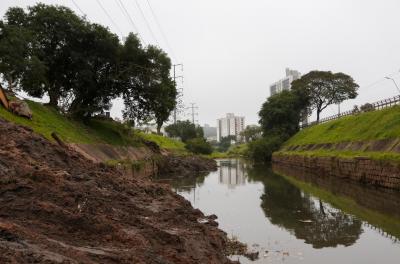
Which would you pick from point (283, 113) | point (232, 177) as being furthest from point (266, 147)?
point (232, 177)

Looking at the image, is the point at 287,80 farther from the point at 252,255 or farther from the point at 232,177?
the point at 252,255

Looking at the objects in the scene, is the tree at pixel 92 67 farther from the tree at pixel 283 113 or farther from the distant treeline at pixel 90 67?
the tree at pixel 283 113

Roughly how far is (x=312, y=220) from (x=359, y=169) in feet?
53.0

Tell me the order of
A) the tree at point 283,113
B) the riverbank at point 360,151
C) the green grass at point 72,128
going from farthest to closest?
the tree at point 283,113, the riverbank at point 360,151, the green grass at point 72,128

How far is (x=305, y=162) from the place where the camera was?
5225cm

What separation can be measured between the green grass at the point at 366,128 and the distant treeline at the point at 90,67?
60.9 feet

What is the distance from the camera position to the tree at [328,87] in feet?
272

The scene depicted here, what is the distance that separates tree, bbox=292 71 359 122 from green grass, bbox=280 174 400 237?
2184 inches

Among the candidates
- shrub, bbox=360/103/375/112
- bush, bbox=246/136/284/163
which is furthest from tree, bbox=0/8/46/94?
bush, bbox=246/136/284/163

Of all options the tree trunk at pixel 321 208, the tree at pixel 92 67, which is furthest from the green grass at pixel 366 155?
the tree at pixel 92 67

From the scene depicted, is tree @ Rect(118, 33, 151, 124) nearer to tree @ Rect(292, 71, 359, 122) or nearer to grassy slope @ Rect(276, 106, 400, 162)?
grassy slope @ Rect(276, 106, 400, 162)

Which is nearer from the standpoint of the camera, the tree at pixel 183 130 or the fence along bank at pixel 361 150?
the fence along bank at pixel 361 150

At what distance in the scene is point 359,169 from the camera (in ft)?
108

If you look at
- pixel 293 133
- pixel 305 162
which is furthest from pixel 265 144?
pixel 305 162
